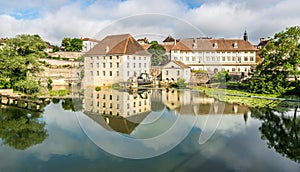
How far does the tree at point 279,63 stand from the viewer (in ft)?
61.9

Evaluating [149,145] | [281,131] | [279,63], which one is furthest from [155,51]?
[279,63]

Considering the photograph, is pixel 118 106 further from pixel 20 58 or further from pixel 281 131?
pixel 20 58

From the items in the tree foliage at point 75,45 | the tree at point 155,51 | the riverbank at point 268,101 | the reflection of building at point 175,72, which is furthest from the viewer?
the tree foliage at point 75,45

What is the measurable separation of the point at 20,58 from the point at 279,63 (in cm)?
2327

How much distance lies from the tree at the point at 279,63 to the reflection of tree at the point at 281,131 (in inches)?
243

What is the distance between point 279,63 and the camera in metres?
19.7

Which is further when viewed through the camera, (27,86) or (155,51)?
(27,86)

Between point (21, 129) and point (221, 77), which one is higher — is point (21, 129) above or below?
below

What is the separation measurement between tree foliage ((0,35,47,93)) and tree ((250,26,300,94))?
21306 millimetres

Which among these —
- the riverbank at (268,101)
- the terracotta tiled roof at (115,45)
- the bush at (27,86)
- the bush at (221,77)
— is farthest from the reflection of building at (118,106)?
the bush at (221,77)

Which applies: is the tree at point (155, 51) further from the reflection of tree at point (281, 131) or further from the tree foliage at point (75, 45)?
the tree foliage at point (75, 45)

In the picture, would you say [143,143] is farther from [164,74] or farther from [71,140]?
[164,74]

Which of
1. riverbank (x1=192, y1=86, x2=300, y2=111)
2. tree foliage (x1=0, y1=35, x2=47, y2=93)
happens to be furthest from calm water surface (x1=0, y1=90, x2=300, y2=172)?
tree foliage (x1=0, y1=35, x2=47, y2=93)

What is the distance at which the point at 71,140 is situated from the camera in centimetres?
862
